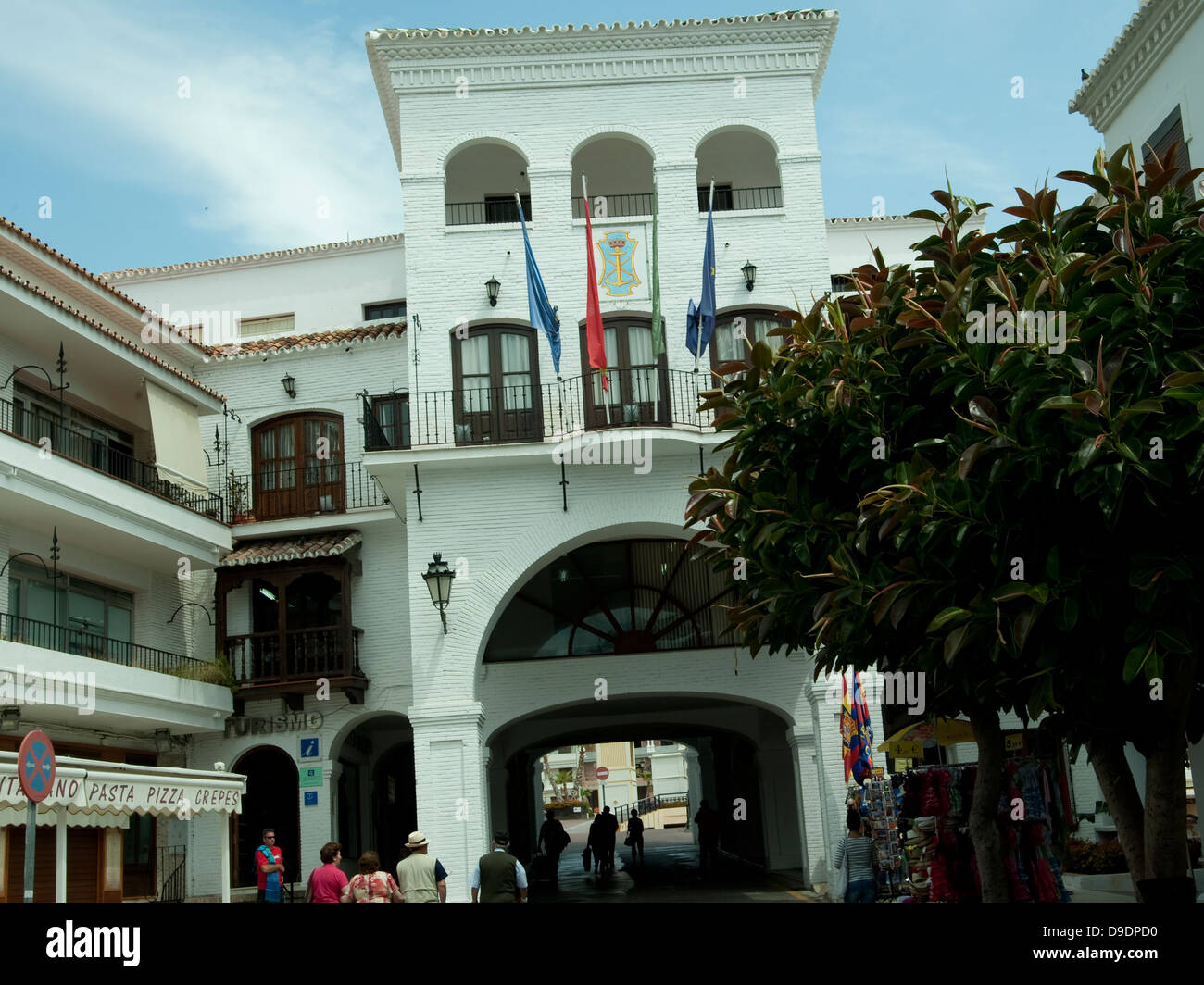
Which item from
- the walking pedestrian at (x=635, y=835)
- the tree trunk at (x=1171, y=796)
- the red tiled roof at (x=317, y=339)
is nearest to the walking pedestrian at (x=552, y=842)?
the walking pedestrian at (x=635, y=835)

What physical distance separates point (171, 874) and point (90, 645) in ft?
13.8

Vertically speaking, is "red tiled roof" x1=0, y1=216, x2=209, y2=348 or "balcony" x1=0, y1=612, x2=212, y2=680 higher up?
"red tiled roof" x1=0, y1=216, x2=209, y2=348

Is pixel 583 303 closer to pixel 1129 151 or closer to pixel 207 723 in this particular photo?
pixel 207 723

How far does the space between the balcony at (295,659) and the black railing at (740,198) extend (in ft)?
32.9

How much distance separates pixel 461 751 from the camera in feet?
59.6

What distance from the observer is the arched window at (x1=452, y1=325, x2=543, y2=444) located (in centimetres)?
1936

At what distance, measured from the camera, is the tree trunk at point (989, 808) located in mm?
11367

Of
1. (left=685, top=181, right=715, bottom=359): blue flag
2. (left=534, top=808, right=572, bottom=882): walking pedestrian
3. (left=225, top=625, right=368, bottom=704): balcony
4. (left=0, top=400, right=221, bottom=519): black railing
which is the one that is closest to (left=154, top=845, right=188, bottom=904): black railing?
(left=225, top=625, right=368, bottom=704): balcony

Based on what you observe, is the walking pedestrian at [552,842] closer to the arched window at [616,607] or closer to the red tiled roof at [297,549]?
the arched window at [616,607]

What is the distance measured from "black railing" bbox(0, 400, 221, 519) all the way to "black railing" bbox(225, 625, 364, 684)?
8.35ft

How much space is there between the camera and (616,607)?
2138cm

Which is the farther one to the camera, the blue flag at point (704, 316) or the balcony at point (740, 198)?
the balcony at point (740, 198)

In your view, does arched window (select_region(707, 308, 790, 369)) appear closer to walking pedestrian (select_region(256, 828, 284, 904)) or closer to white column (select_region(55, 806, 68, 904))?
walking pedestrian (select_region(256, 828, 284, 904))
